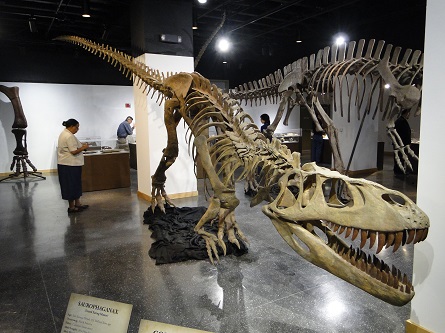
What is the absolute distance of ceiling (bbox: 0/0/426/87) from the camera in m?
7.91

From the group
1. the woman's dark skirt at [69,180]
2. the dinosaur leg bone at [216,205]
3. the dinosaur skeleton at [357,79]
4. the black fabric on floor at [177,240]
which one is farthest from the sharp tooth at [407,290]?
the woman's dark skirt at [69,180]

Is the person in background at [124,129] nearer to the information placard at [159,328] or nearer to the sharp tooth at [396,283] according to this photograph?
the information placard at [159,328]

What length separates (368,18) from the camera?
27.9 feet

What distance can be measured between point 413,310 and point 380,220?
1.30m

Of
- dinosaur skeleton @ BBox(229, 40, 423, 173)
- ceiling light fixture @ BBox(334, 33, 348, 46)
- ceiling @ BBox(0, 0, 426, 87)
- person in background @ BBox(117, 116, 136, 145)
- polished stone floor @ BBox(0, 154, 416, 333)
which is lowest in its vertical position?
polished stone floor @ BBox(0, 154, 416, 333)

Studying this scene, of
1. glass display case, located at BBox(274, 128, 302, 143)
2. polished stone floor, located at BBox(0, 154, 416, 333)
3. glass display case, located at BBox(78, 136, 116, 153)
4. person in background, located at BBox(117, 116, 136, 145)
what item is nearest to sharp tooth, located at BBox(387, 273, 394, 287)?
polished stone floor, located at BBox(0, 154, 416, 333)

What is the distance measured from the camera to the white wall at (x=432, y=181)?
233 centimetres

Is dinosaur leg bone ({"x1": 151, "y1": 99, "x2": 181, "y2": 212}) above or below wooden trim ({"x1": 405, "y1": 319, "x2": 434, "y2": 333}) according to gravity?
above

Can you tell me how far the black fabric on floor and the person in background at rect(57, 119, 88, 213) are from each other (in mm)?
1529

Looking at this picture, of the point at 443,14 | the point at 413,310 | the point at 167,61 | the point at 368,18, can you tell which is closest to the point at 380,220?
the point at 413,310

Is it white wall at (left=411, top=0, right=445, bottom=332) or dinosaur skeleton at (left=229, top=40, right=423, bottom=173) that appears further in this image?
dinosaur skeleton at (left=229, top=40, right=423, bottom=173)

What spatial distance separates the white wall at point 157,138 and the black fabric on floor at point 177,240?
5.12 feet

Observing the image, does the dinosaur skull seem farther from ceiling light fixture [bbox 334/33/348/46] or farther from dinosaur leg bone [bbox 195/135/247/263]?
ceiling light fixture [bbox 334/33/348/46]

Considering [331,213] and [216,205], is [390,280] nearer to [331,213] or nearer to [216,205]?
[331,213]
